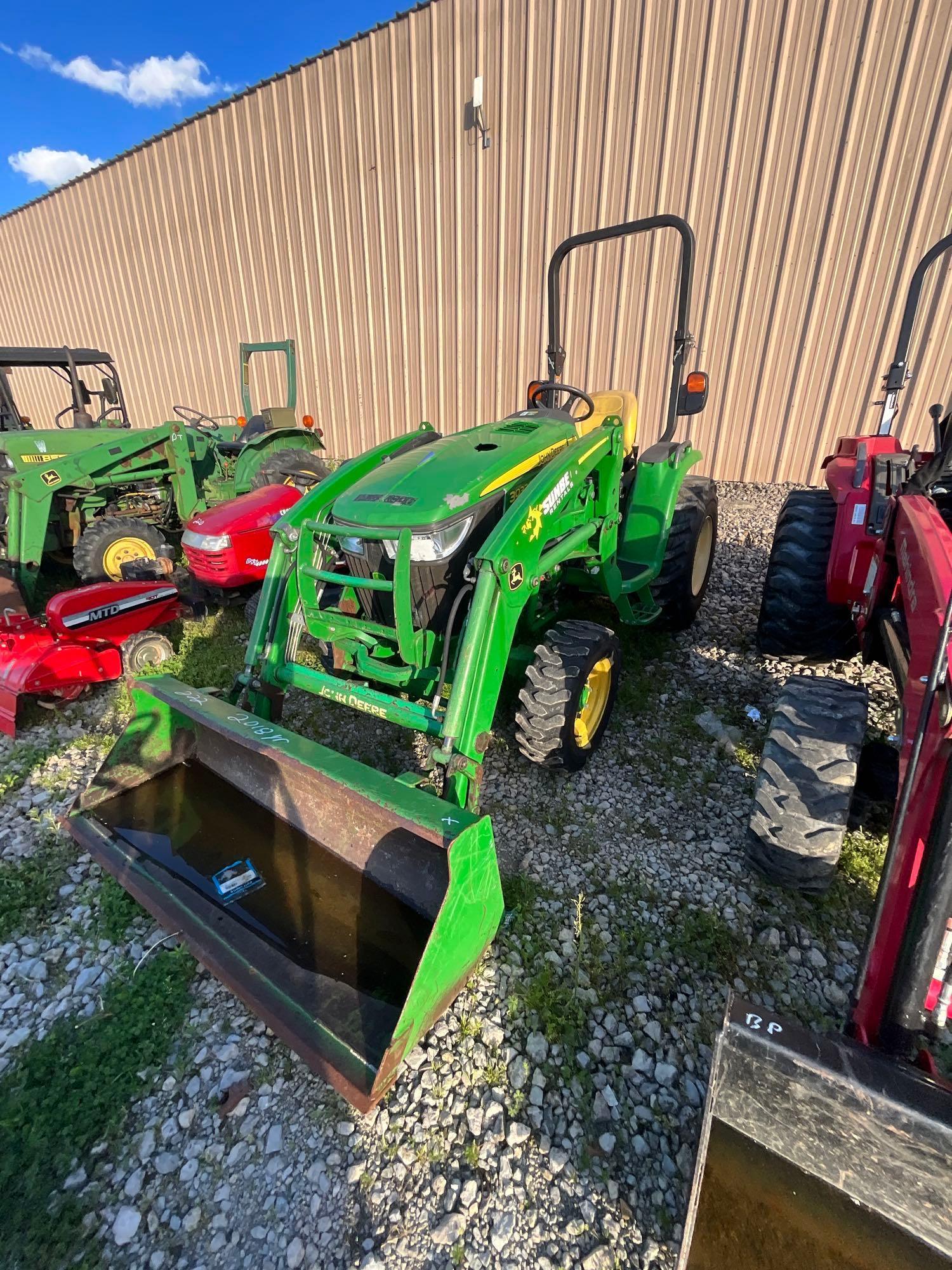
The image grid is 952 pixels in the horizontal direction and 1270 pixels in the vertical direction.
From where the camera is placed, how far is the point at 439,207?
26.1 feet

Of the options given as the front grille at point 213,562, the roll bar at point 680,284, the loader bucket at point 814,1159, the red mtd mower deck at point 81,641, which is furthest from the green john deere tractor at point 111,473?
the loader bucket at point 814,1159

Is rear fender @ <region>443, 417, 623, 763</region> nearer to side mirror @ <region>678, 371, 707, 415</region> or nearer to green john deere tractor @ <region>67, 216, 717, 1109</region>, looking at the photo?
green john deere tractor @ <region>67, 216, 717, 1109</region>

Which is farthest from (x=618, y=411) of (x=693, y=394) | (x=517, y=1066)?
(x=517, y=1066)

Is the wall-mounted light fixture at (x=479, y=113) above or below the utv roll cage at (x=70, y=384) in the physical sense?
above

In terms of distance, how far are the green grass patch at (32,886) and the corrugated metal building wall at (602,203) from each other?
690 cm

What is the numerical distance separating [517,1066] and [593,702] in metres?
1.58

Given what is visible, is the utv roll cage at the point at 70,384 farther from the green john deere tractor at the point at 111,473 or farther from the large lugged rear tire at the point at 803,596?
the large lugged rear tire at the point at 803,596

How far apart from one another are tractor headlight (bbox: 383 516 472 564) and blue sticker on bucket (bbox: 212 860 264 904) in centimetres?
129

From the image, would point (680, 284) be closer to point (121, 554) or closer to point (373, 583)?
point (373, 583)

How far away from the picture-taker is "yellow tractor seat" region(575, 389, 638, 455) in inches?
137

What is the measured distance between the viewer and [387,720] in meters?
2.70

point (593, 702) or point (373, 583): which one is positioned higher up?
point (373, 583)

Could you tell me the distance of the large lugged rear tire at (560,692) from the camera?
258 centimetres

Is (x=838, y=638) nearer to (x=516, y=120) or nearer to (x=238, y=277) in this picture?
(x=516, y=120)
